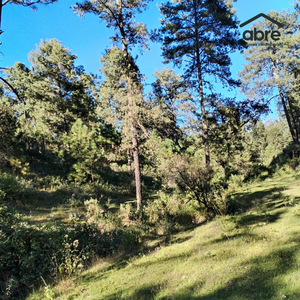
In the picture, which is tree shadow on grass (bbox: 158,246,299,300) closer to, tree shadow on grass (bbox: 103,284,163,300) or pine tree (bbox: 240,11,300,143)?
tree shadow on grass (bbox: 103,284,163,300)

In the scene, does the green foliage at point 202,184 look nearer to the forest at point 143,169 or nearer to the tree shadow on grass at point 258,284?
the forest at point 143,169

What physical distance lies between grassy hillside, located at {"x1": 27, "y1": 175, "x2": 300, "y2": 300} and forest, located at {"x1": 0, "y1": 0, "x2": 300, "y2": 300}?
0.15 feet

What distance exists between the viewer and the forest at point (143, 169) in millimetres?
5309

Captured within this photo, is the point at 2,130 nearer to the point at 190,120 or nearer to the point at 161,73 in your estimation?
the point at 190,120

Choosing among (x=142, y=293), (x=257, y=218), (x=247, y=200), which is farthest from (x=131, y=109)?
(x=142, y=293)

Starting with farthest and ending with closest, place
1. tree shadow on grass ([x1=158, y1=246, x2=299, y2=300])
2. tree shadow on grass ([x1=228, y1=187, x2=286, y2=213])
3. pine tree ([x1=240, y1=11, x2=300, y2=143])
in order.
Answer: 1. pine tree ([x1=240, y1=11, x2=300, y2=143])
2. tree shadow on grass ([x1=228, y1=187, x2=286, y2=213])
3. tree shadow on grass ([x1=158, y1=246, x2=299, y2=300])

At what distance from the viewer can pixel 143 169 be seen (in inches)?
978

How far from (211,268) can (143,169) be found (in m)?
20.8

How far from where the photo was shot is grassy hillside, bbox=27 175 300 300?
130 inches

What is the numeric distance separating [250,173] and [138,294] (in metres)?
18.0

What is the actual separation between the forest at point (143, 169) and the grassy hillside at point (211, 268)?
0.05 metres

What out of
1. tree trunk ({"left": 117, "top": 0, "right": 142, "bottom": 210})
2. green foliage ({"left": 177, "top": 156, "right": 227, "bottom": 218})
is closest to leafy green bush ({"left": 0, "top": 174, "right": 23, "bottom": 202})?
tree trunk ({"left": 117, "top": 0, "right": 142, "bottom": 210})

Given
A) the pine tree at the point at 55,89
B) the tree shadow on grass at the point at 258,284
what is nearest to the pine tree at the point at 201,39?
the tree shadow on grass at the point at 258,284

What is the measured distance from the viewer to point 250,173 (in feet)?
62.7
